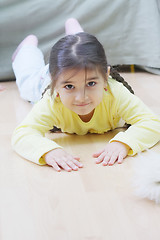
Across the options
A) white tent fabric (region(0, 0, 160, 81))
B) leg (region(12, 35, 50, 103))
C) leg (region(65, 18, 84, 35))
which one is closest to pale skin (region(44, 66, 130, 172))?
leg (region(12, 35, 50, 103))

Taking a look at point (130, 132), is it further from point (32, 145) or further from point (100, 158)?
point (32, 145)

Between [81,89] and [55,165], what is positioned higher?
[81,89]

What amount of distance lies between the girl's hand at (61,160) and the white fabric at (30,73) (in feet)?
1.53

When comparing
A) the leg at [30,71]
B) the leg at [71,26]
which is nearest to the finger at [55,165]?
the leg at [30,71]

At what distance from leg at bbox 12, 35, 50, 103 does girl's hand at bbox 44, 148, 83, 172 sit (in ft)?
1.52

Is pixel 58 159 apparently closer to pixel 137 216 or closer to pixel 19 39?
pixel 137 216

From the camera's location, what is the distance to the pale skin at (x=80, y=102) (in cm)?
114

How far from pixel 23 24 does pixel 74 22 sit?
0.28 metres

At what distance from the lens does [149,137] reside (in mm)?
1237

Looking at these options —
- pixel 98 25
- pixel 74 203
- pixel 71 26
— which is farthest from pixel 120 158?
pixel 98 25

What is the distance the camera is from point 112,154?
3.86ft

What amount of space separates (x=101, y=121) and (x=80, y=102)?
186 millimetres

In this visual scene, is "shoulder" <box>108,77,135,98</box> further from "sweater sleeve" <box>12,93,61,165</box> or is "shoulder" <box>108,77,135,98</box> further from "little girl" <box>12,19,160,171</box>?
"sweater sleeve" <box>12,93,61,165</box>

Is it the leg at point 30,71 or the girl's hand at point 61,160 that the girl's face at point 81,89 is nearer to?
the girl's hand at point 61,160
